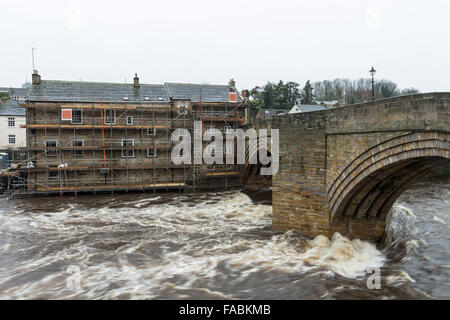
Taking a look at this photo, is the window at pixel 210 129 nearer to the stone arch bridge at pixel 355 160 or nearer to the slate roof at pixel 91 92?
the slate roof at pixel 91 92

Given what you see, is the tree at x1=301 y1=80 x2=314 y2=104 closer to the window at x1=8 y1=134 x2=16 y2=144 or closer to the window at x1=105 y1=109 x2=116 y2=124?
the window at x1=105 y1=109 x2=116 y2=124

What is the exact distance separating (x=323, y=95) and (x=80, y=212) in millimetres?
72655

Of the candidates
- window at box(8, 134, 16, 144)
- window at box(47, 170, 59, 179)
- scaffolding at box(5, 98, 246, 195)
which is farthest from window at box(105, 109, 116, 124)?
window at box(8, 134, 16, 144)

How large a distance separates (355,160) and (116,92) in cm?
2216

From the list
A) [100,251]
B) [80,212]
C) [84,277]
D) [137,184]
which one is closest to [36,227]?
[80,212]

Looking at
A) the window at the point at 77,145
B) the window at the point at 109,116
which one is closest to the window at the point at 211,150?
the window at the point at 109,116

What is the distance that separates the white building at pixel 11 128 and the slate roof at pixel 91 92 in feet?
43.9

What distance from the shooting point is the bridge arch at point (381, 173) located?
9.57 metres

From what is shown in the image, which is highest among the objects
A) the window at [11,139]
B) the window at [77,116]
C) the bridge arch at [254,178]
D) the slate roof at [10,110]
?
the slate roof at [10,110]

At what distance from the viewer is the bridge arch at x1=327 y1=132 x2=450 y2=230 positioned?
957 cm

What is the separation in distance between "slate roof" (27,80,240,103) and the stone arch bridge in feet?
51.2

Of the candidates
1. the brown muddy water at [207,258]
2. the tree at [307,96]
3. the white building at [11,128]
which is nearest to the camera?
the brown muddy water at [207,258]
